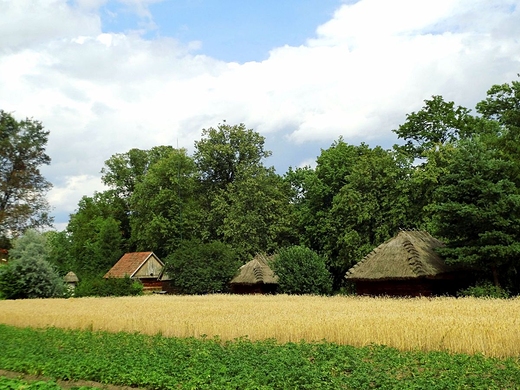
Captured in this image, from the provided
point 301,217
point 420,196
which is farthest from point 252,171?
point 420,196

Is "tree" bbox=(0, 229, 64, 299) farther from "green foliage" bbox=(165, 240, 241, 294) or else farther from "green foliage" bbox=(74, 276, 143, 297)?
"green foliage" bbox=(165, 240, 241, 294)

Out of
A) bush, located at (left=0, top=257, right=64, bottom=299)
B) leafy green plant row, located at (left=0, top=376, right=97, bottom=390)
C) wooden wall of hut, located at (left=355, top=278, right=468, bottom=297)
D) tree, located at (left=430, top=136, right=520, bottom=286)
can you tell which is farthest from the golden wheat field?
bush, located at (left=0, top=257, right=64, bottom=299)

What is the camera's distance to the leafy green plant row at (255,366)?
9.22 m

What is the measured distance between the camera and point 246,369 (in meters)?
10.3

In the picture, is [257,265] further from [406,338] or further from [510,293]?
[406,338]

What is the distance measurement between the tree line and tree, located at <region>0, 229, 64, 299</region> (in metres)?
2.88

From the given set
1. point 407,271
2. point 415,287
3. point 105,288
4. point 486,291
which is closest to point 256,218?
point 105,288

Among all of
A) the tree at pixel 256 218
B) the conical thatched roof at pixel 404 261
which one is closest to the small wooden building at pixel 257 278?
the tree at pixel 256 218

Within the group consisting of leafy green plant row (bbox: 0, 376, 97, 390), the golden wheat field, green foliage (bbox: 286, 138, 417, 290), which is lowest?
leafy green plant row (bbox: 0, 376, 97, 390)

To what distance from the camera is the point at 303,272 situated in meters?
37.2

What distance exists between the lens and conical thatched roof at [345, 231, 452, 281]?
3023 centimetres

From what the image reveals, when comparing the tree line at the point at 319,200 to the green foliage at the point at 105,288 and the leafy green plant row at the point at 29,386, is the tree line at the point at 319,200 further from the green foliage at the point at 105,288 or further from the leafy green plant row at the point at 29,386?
the leafy green plant row at the point at 29,386

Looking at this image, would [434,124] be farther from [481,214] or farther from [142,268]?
[142,268]

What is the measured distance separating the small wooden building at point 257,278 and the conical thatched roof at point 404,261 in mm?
10141
